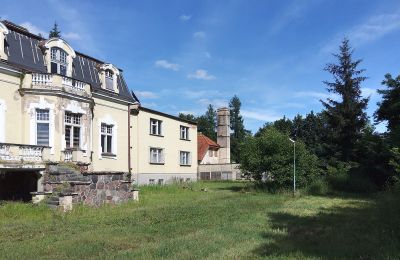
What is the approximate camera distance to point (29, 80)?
78.1ft

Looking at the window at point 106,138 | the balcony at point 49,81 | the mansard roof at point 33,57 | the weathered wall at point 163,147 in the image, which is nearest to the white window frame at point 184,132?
the weathered wall at point 163,147

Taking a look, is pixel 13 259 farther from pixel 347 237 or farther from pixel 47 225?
pixel 347 237

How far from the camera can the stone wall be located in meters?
19.6

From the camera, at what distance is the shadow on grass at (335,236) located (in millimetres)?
9391

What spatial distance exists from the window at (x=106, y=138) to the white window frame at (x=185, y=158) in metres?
13.5

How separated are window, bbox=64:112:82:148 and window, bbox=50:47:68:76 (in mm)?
3069

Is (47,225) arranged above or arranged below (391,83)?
below

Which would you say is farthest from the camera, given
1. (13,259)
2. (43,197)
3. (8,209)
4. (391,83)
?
(391,83)

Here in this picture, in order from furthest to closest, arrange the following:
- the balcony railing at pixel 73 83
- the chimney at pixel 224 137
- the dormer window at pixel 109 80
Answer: the chimney at pixel 224 137 < the dormer window at pixel 109 80 < the balcony railing at pixel 73 83

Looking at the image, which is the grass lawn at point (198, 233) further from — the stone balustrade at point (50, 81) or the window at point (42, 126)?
the stone balustrade at point (50, 81)

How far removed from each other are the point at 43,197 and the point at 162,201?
630 centimetres

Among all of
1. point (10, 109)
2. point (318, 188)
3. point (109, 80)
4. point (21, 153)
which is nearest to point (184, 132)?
point (109, 80)

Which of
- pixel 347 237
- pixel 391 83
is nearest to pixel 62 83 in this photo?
pixel 347 237

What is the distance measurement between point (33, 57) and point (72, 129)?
447cm
